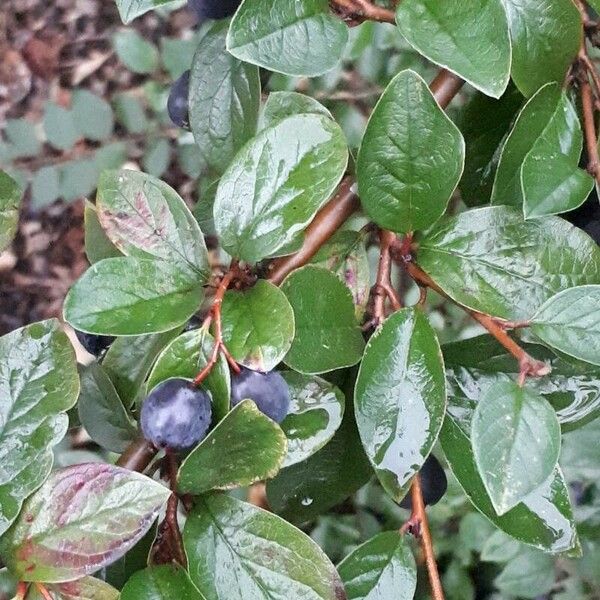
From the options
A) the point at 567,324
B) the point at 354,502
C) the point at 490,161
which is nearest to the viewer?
the point at 567,324

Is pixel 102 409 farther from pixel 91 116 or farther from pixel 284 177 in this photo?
pixel 91 116

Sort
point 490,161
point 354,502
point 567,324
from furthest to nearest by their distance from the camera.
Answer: point 354,502
point 490,161
point 567,324

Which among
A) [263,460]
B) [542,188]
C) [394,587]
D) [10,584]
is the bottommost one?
[10,584]

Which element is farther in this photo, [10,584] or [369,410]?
[10,584]

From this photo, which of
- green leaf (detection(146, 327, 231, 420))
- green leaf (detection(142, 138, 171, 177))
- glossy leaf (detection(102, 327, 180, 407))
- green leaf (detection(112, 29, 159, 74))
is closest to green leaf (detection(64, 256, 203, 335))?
green leaf (detection(146, 327, 231, 420))

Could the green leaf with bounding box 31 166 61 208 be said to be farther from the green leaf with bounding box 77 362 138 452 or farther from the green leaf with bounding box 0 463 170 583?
the green leaf with bounding box 0 463 170 583

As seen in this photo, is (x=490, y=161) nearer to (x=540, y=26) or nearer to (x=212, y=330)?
(x=540, y=26)

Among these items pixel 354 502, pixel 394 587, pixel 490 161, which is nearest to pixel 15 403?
pixel 394 587
